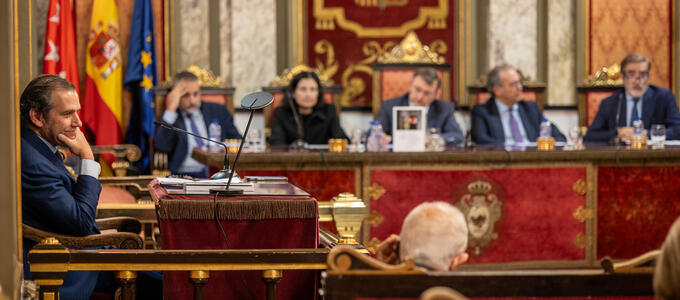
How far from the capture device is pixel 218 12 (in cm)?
714

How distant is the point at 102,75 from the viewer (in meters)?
6.54

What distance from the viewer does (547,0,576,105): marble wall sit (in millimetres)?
7480

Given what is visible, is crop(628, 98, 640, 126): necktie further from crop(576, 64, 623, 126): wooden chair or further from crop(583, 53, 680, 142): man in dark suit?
crop(576, 64, 623, 126): wooden chair

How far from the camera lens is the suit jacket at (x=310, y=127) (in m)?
5.91

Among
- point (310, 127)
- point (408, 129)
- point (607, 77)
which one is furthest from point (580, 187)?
point (607, 77)

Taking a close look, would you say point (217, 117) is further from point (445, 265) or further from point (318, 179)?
point (445, 265)

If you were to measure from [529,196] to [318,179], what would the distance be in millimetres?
1188

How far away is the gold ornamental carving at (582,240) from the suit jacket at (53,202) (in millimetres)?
3223

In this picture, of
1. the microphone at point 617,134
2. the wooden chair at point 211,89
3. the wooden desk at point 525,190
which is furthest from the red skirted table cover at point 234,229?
the wooden chair at point 211,89

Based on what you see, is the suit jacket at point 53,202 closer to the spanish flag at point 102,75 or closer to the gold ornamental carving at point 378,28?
the spanish flag at point 102,75

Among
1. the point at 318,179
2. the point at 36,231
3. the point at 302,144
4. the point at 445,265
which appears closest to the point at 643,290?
the point at 445,265

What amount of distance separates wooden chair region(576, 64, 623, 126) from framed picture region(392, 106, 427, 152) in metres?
2.18

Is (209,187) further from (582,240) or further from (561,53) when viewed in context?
(561,53)

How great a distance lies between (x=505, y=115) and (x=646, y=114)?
3.09ft
